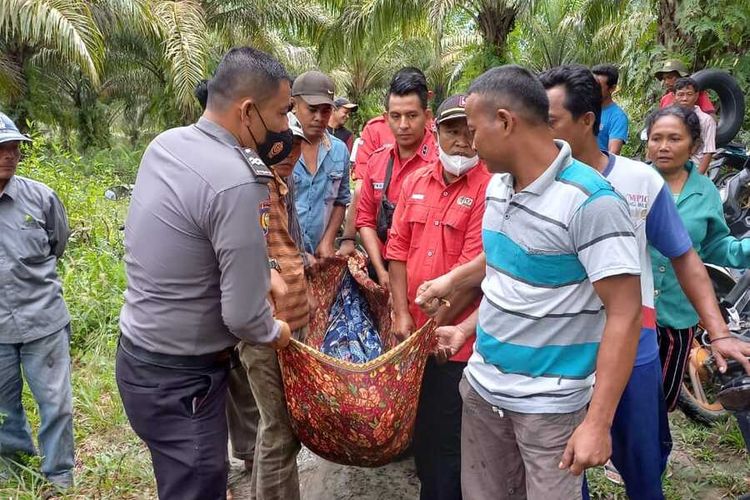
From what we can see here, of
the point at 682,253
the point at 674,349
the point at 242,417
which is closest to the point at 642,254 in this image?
the point at 682,253

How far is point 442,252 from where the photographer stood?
247 centimetres

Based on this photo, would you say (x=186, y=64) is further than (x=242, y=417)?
Yes

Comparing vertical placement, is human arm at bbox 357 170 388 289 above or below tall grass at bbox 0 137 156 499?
above

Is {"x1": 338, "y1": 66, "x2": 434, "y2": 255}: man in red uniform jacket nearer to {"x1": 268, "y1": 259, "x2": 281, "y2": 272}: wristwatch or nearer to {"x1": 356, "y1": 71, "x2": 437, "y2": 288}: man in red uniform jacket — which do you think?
{"x1": 356, "y1": 71, "x2": 437, "y2": 288}: man in red uniform jacket

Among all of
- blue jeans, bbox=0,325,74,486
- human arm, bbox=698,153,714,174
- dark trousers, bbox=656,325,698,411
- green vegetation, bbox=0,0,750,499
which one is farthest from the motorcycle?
blue jeans, bbox=0,325,74,486

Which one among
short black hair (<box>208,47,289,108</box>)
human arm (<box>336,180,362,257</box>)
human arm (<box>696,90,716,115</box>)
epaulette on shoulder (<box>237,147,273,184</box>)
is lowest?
human arm (<box>336,180,362,257</box>)

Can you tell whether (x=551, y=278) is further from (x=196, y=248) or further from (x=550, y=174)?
(x=196, y=248)

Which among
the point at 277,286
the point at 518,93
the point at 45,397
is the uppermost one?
the point at 518,93

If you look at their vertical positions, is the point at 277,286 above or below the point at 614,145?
below

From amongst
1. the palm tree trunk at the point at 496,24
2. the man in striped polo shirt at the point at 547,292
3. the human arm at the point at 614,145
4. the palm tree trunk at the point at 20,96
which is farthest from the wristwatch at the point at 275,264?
the palm tree trunk at the point at 20,96

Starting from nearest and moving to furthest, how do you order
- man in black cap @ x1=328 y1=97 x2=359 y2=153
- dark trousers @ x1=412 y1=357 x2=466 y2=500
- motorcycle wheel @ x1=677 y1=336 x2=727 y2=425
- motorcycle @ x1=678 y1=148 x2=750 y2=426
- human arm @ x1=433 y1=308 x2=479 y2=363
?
human arm @ x1=433 y1=308 x2=479 y2=363 → dark trousers @ x1=412 y1=357 x2=466 y2=500 → motorcycle @ x1=678 y1=148 x2=750 y2=426 → motorcycle wheel @ x1=677 y1=336 x2=727 y2=425 → man in black cap @ x1=328 y1=97 x2=359 y2=153

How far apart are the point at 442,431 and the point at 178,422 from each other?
1026 millimetres

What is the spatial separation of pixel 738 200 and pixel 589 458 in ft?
8.78

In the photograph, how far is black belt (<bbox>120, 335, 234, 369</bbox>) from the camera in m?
2.01
